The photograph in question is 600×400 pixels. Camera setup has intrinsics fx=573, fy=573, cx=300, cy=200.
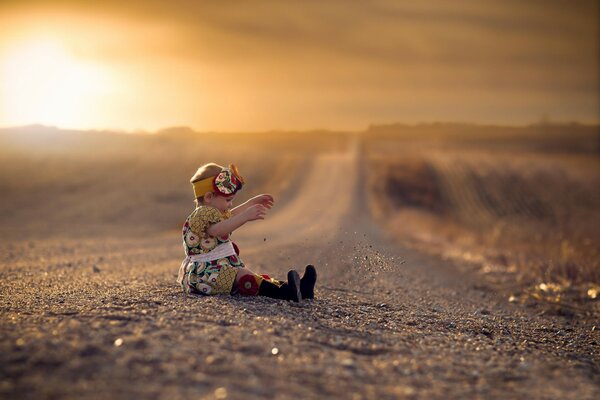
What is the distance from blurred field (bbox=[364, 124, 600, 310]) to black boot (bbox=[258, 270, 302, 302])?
590 centimetres

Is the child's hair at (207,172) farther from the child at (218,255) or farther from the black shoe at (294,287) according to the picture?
the black shoe at (294,287)

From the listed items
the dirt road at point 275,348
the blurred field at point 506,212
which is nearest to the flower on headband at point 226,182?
the dirt road at point 275,348

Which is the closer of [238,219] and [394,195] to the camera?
[238,219]

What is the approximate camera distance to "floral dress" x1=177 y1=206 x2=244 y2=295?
18.2ft

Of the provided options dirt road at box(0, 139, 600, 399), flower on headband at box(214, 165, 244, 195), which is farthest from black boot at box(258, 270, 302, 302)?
flower on headband at box(214, 165, 244, 195)

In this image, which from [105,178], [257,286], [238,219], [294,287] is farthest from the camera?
[105,178]

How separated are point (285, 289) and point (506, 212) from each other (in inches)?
1235

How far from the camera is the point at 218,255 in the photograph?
18.5 feet

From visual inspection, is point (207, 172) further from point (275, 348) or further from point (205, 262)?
point (275, 348)

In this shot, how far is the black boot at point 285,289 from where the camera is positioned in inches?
213

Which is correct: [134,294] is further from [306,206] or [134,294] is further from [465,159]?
[465,159]

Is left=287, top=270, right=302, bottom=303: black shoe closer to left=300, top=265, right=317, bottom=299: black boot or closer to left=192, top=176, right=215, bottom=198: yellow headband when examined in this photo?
left=300, top=265, right=317, bottom=299: black boot

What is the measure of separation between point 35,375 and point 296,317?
2.15m

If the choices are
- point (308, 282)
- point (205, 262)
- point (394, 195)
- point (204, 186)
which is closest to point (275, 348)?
point (308, 282)
